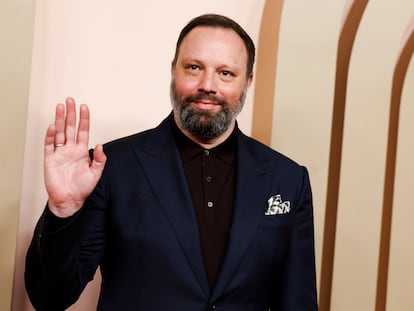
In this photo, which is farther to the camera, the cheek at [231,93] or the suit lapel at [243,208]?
the cheek at [231,93]

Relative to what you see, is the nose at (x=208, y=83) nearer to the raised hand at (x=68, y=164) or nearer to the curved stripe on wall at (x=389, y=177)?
the raised hand at (x=68, y=164)

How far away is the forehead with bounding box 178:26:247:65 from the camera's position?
166 cm

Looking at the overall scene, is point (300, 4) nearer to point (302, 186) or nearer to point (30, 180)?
point (302, 186)

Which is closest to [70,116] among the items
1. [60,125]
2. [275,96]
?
[60,125]

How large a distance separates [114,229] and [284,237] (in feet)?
1.69

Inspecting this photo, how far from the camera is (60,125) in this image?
134 centimetres

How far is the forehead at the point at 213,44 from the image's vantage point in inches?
65.4

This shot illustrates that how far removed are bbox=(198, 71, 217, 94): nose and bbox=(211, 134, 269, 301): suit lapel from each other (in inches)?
8.2

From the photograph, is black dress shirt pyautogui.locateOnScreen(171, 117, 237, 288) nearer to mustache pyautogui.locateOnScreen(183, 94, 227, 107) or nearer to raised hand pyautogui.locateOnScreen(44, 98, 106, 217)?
mustache pyautogui.locateOnScreen(183, 94, 227, 107)

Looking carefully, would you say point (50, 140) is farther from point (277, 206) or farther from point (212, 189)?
point (277, 206)

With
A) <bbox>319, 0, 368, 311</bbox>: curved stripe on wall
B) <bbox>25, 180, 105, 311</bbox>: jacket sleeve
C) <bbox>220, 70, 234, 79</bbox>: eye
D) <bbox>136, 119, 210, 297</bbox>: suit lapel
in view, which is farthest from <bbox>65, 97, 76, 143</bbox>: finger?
<bbox>319, 0, 368, 311</bbox>: curved stripe on wall

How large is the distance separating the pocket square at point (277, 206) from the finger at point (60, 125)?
2.13 ft

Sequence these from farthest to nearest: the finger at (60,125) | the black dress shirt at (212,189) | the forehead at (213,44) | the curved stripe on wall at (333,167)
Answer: the curved stripe on wall at (333,167), the forehead at (213,44), the black dress shirt at (212,189), the finger at (60,125)

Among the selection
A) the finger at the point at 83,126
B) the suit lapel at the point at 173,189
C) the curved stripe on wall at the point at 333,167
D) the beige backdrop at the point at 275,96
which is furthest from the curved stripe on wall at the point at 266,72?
the finger at the point at 83,126
